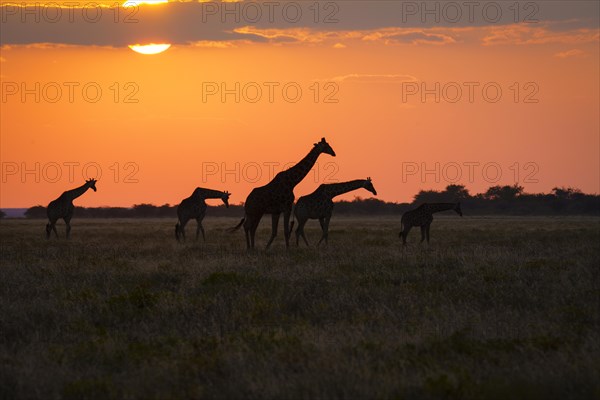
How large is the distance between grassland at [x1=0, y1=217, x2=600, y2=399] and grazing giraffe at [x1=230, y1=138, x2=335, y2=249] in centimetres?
566

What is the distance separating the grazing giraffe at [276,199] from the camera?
84.0 feet

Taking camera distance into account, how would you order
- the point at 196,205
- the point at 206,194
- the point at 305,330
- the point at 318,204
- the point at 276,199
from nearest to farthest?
the point at 305,330 < the point at 276,199 < the point at 318,204 < the point at 196,205 < the point at 206,194

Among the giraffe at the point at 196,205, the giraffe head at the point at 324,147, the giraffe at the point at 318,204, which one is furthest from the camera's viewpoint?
the giraffe at the point at 196,205

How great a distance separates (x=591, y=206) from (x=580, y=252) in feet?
333

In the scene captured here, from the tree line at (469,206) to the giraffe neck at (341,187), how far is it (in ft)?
297

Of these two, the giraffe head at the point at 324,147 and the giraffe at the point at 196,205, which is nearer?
the giraffe head at the point at 324,147

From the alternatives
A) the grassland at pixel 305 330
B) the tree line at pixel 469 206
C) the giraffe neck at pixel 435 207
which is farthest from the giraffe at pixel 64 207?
the tree line at pixel 469 206

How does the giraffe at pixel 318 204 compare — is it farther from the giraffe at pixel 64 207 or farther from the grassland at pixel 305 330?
the giraffe at pixel 64 207

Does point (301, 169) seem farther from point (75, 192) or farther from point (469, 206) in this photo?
point (469, 206)

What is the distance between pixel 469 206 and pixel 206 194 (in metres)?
92.1

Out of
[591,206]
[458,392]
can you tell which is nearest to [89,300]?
[458,392]

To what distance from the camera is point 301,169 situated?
26641mm

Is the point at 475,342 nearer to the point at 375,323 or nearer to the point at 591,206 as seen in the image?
the point at 375,323

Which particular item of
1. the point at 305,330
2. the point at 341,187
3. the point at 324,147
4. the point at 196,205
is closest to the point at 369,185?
the point at 341,187
